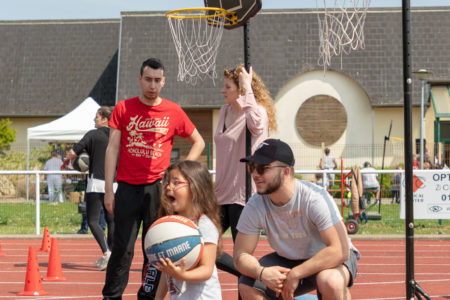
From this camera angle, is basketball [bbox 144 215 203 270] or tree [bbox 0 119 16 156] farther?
tree [bbox 0 119 16 156]

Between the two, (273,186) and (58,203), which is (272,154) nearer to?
(273,186)

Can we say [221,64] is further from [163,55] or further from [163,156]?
[163,156]

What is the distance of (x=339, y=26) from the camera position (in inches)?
277

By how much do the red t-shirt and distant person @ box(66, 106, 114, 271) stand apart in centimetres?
341

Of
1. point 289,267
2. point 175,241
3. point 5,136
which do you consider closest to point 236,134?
point 289,267

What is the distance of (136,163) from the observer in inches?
268

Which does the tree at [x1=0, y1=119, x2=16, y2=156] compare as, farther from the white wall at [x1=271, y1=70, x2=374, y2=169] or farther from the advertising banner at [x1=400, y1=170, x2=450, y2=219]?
the advertising banner at [x1=400, y1=170, x2=450, y2=219]

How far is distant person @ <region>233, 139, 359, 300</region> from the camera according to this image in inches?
210

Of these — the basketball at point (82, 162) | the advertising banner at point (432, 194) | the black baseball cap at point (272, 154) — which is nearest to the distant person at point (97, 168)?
the basketball at point (82, 162)

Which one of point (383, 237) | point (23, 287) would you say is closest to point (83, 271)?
point (23, 287)

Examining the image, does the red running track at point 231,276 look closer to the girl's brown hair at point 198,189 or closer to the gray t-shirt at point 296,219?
the gray t-shirt at point 296,219

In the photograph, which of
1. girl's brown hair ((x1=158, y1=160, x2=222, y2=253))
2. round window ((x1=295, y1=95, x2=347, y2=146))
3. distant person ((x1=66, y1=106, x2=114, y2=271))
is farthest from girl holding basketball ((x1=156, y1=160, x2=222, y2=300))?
round window ((x1=295, y1=95, x2=347, y2=146))

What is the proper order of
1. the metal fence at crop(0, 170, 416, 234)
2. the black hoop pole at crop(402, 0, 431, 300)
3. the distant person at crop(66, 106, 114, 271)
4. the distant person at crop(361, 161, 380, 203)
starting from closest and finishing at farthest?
the black hoop pole at crop(402, 0, 431, 300) → the distant person at crop(66, 106, 114, 271) → the metal fence at crop(0, 170, 416, 234) → the distant person at crop(361, 161, 380, 203)

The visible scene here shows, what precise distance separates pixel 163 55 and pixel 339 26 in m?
29.6
